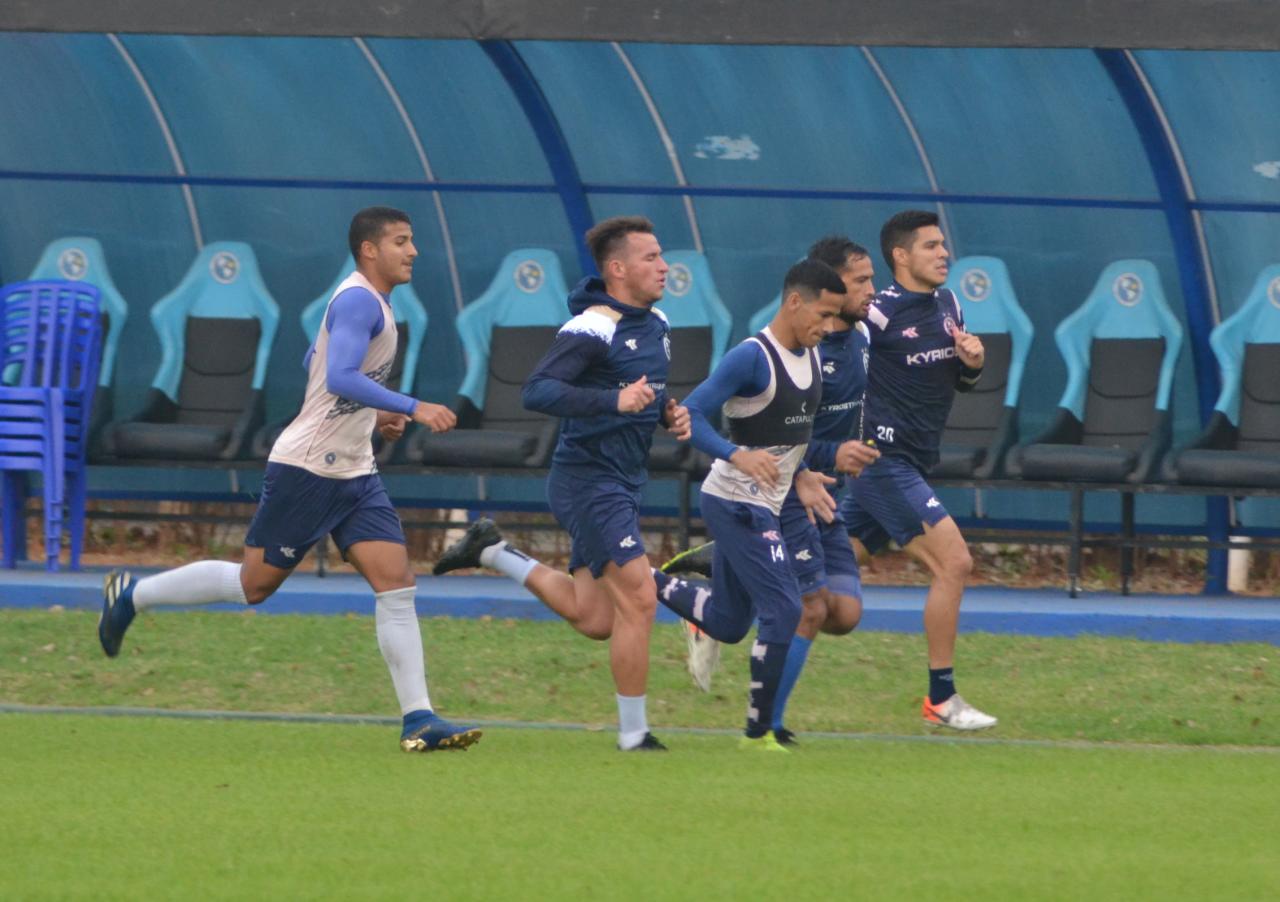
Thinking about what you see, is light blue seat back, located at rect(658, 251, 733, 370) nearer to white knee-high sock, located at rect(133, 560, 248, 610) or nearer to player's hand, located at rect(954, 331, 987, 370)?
player's hand, located at rect(954, 331, 987, 370)

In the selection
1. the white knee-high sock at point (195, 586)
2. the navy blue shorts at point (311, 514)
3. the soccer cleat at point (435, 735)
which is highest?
the navy blue shorts at point (311, 514)

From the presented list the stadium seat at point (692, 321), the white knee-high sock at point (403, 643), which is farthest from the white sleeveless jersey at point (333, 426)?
the stadium seat at point (692, 321)

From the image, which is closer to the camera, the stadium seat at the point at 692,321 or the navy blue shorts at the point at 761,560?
the navy blue shorts at the point at 761,560

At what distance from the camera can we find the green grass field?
20.7 feet

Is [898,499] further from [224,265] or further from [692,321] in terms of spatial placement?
[224,265]

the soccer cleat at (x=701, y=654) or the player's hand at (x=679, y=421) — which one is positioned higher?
the player's hand at (x=679, y=421)

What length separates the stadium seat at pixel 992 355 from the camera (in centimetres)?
1438

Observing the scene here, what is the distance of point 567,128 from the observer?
51.4 feet

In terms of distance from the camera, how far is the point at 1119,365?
14.5 m

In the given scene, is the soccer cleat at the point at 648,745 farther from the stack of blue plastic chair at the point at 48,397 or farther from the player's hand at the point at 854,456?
the stack of blue plastic chair at the point at 48,397

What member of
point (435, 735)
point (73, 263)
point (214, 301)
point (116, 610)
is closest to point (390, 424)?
point (435, 735)

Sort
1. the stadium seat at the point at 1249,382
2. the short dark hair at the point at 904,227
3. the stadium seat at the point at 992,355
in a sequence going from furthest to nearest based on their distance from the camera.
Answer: the stadium seat at the point at 992,355, the stadium seat at the point at 1249,382, the short dark hair at the point at 904,227

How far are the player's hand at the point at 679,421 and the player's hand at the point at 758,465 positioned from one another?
0.65 ft

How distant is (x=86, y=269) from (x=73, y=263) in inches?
3.8
